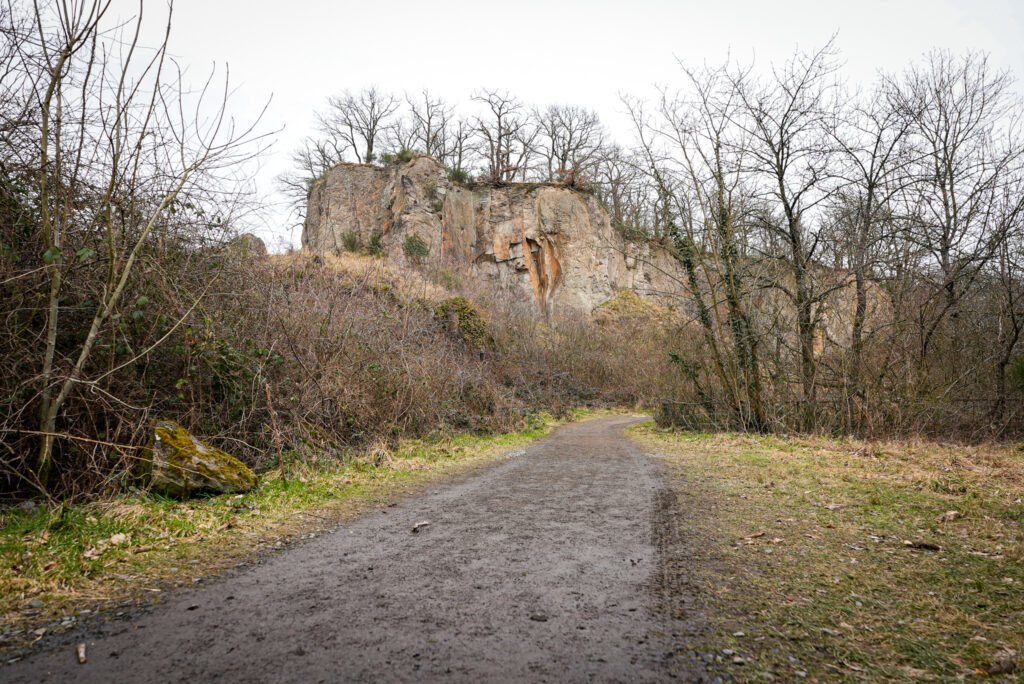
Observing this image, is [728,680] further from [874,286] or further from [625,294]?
[625,294]

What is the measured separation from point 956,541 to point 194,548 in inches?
255

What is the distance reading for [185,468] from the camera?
570 centimetres

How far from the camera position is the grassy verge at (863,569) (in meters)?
2.64

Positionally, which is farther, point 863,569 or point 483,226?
point 483,226

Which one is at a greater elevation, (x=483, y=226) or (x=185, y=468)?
(x=483, y=226)

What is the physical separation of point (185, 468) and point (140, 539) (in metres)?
1.52

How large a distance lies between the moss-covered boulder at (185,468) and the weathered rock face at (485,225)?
27802mm

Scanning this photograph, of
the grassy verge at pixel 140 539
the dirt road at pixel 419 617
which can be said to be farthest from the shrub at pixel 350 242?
the dirt road at pixel 419 617

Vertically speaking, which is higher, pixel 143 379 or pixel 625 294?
pixel 625 294

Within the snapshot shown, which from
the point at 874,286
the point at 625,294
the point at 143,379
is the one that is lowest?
the point at 143,379

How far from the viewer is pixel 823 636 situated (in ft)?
9.33

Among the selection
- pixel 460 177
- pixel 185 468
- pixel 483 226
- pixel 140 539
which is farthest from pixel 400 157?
pixel 140 539

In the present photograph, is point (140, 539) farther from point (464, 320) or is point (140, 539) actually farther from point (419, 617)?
point (464, 320)

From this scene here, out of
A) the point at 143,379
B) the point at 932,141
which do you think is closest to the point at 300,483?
the point at 143,379
